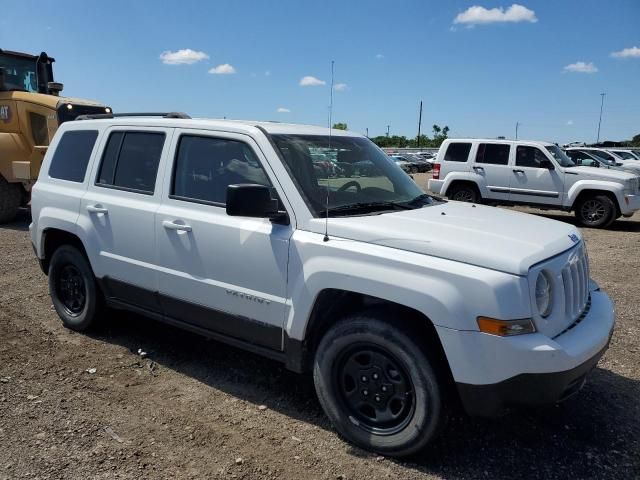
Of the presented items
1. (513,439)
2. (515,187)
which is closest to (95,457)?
(513,439)

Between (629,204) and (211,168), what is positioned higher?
(211,168)

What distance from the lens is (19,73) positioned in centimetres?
1212

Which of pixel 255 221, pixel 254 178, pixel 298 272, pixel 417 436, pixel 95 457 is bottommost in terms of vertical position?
pixel 95 457

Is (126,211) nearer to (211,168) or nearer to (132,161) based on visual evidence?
(132,161)

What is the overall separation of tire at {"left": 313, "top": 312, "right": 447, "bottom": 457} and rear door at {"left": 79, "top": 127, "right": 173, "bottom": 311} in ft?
5.41

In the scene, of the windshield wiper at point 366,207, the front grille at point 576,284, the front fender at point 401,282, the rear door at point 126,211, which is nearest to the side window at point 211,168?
the rear door at point 126,211

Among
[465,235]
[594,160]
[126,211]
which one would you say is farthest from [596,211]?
[126,211]

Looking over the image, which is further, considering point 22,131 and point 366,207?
point 22,131

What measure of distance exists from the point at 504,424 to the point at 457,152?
11410 millimetres

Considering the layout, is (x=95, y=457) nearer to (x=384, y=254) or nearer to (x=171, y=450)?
(x=171, y=450)

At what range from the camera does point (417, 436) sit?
2.98 meters

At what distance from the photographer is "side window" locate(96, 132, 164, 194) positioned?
4.16 meters

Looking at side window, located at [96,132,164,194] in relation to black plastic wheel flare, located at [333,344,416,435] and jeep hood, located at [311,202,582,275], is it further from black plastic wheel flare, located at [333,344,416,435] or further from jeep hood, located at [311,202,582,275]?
black plastic wheel flare, located at [333,344,416,435]

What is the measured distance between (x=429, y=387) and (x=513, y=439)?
918 millimetres
